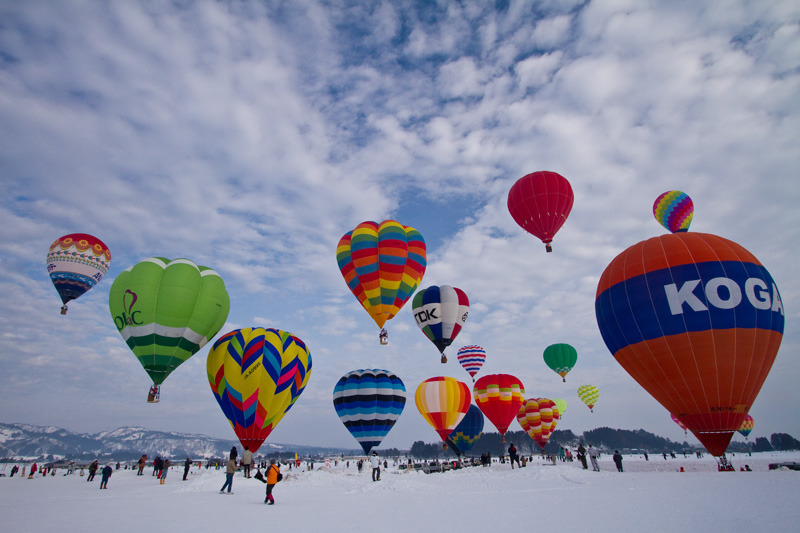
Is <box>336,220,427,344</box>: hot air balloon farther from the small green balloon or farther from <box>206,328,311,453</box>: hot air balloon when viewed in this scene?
the small green balloon

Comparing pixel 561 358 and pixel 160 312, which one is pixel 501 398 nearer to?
pixel 561 358

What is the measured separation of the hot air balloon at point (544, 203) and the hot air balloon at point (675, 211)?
589 centimetres

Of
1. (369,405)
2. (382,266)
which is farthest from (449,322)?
(369,405)

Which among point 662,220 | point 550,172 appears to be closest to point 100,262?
point 550,172

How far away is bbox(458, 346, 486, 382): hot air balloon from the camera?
36.9 meters

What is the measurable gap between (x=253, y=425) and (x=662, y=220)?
2396cm

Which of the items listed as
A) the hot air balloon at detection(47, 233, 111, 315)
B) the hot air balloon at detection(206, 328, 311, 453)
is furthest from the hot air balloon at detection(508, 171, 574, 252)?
the hot air balloon at detection(47, 233, 111, 315)

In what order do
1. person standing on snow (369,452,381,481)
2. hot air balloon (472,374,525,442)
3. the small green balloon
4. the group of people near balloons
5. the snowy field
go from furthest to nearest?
hot air balloon (472,374,525,442) < the small green balloon < person standing on snow (369,452,381,481) < the group of people near balloons < the snowy field

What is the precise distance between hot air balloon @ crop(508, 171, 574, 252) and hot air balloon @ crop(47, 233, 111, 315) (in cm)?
2425

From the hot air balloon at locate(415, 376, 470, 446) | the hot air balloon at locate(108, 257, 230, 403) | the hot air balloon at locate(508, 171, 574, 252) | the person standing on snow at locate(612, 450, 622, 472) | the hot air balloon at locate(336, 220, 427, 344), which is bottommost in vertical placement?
the person standing on snow at locate(612, 450, 622, 472)

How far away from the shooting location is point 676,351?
571 inches

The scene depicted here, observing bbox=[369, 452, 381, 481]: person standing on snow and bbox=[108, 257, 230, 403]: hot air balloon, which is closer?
bbox=[369, 452, 381, 481]: person standing on snow

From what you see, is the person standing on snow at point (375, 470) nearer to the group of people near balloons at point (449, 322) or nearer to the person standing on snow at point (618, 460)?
the group of people near balloons at point (449, 322)

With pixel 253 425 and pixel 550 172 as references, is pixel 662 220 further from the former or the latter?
pixel 253 425
